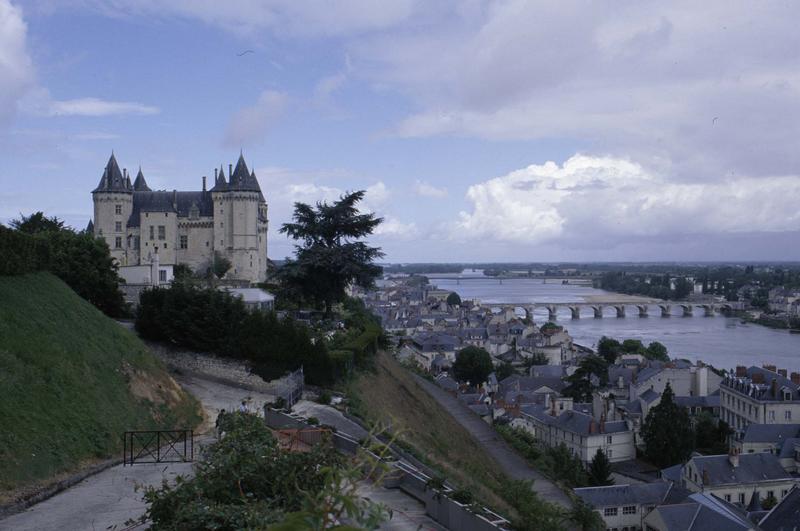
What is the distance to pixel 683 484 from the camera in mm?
24891

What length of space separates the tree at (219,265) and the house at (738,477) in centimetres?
2193

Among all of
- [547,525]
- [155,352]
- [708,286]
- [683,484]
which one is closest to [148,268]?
[155,352]

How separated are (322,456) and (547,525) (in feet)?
13.9

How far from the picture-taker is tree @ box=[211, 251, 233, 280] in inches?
1416

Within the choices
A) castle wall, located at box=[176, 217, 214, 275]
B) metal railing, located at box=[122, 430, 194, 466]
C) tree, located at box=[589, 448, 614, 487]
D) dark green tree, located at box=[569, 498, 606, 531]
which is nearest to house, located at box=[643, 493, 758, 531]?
tree, located at box=[589, 448, 614, 487]

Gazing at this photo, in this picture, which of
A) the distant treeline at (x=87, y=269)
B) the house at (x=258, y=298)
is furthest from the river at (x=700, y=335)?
the distant treeline at (x=87, y=269)

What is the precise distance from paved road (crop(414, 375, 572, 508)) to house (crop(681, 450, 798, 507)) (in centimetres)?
732

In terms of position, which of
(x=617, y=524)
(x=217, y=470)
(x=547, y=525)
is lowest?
(x=617, y=524)

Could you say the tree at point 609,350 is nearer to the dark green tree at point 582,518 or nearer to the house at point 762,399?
the house at point 762,399

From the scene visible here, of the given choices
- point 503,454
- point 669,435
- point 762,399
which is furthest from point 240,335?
point 762,399

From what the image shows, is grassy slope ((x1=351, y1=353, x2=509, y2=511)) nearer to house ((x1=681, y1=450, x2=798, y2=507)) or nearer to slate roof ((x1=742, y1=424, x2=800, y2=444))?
house ((x1=681, y1=450, x2=798, y2=507))

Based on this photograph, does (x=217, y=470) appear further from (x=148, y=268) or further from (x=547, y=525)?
(x=148, y=268)

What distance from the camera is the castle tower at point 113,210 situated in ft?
120

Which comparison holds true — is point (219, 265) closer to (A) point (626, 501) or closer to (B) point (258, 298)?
(B) point (258, 298)
